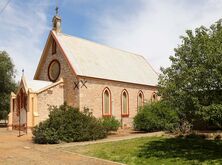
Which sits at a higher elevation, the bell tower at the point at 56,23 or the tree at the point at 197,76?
the bell tower at the point at 56,23

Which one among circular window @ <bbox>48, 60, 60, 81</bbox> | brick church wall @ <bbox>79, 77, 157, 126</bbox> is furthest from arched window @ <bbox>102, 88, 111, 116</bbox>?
circular window @ <bbox>48, 60, 60, 81</bbox>

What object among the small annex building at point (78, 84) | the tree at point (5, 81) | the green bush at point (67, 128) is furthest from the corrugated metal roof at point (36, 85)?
the tree at point (5, 81)

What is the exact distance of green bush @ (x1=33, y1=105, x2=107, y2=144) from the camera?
71.5 ft

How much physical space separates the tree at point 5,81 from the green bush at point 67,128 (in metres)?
Answer: 20.2

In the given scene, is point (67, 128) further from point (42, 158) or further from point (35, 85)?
point (35, 85)

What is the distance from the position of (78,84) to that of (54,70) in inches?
193

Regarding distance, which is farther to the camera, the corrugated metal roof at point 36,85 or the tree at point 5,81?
the tree at point 5,81

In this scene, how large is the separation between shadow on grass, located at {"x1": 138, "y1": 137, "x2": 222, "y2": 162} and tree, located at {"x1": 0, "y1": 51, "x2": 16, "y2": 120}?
27.8 metres

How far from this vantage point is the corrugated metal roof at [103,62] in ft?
106

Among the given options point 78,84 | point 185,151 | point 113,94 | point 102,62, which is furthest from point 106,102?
point 185,151

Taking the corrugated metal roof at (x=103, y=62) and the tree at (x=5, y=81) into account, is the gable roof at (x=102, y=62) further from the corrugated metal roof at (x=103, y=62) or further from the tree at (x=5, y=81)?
the tree at (x=5, y=81)

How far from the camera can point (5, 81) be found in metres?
42.0

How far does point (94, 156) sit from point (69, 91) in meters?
16.6

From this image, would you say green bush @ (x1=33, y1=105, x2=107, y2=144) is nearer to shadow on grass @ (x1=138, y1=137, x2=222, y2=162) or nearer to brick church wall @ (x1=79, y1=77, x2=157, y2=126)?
shadow on grass @ (x1=138, y1=137, x2=222, y2=162)
